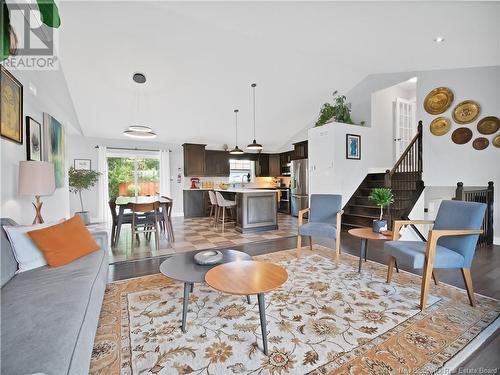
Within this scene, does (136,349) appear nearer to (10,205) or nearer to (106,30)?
(10,205)

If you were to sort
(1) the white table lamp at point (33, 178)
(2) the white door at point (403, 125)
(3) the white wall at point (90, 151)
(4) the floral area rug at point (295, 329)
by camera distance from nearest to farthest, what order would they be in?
(4) the floral area rug at point (295, 329) → (1) the white table lamp at point (33, 178) → (2) the white door at point (403, 125) → (3) the white wall at point (90, 151)

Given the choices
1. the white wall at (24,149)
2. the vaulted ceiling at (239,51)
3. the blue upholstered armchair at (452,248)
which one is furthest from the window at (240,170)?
the blue upholstered armchair at (452,248)

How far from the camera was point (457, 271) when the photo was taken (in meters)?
→ 2.83

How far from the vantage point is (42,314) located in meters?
1.23

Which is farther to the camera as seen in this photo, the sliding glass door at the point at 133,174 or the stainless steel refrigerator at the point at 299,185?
the sliding glass door at the point at 133,174

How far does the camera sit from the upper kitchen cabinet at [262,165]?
357 inches

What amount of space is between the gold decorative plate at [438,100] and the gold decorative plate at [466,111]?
0.61 feet

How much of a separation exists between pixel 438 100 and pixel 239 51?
13.1 feet

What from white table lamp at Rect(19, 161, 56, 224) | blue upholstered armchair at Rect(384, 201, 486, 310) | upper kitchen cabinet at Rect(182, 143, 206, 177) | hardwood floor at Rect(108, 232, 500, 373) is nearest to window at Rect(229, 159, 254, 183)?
upper kitchen cabinet at Rect(182, 143, 206, 177)

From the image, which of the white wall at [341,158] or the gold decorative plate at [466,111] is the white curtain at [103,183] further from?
the gold decorative plate at [466,111]

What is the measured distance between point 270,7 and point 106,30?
251 centimetres

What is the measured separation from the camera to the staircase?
4797mm

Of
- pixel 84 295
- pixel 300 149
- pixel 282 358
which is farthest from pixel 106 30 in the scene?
pixel 300 149

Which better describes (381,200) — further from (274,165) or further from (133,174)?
(133,174)
